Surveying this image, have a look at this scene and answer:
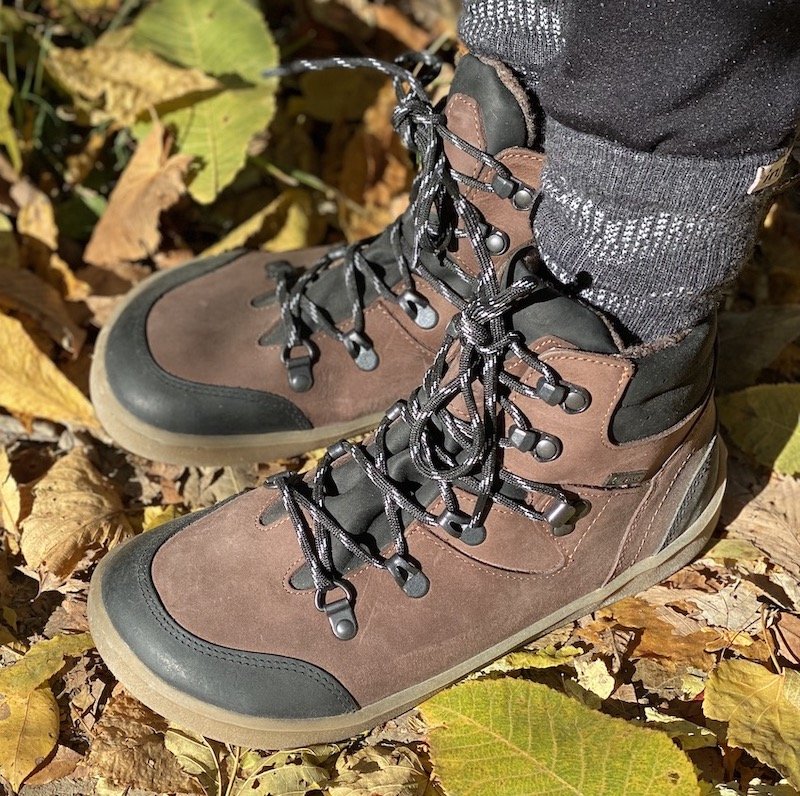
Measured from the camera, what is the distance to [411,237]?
145cm

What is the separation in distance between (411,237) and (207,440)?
0.47 m

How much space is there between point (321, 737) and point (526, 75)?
0.93 meters

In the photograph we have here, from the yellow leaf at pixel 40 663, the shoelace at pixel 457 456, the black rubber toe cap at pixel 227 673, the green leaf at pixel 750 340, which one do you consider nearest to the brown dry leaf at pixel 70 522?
the yellow leaf at pixel 40 663

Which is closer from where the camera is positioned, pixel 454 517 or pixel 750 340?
pixel 454 517

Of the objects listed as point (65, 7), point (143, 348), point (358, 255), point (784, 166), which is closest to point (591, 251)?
point (784, 166)

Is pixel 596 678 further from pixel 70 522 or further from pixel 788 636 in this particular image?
pixel 70 522

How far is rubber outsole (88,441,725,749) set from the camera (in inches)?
46.3

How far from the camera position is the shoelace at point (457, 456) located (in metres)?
1.11

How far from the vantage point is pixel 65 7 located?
2365 millimetres

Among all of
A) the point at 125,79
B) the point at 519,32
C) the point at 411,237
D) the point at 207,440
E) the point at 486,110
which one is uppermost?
the point at 519,32

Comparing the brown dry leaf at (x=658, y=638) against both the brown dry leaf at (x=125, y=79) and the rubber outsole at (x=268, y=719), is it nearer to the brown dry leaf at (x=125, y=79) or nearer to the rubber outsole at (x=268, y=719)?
the rubber outsole at (x=268, y=719)

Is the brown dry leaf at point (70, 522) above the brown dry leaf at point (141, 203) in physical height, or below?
below

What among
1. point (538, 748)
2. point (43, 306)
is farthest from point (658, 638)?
point (43, 306)

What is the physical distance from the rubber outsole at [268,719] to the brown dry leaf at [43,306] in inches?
25.5
